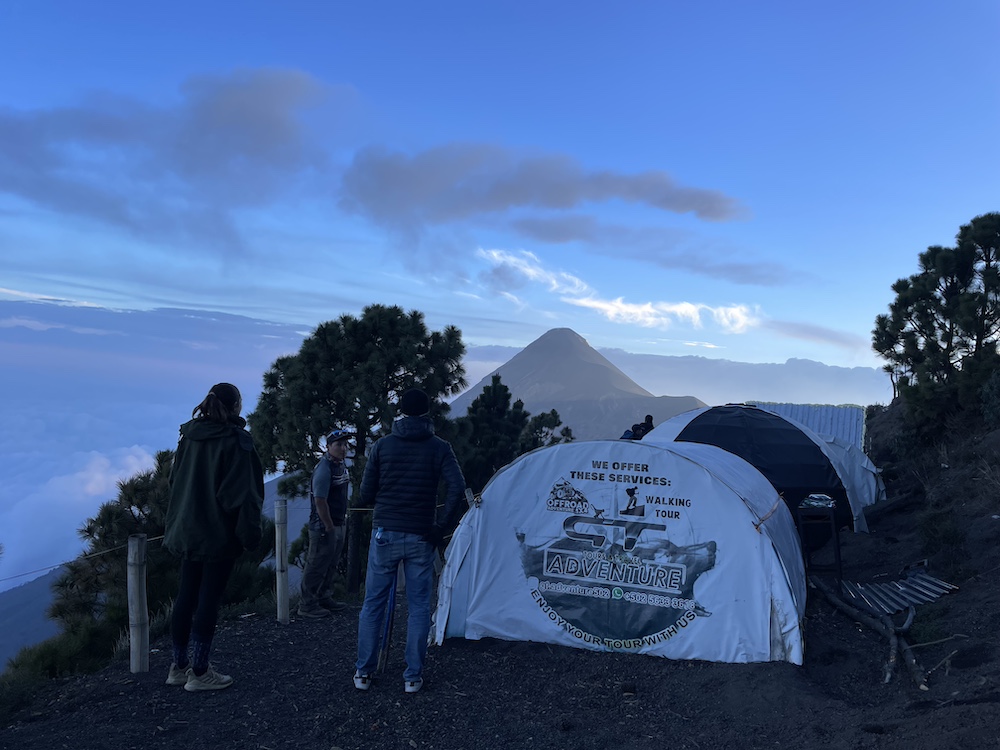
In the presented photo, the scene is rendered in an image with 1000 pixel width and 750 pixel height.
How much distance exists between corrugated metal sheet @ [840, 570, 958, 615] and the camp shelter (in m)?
1.76

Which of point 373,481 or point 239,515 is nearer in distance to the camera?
point 239,515

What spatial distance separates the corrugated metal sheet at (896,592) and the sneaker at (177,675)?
6.67 m

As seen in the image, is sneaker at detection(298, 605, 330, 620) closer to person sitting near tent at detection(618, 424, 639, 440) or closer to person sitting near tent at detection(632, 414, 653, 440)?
person sitting near tent at detection(618, 424, 639, 440)

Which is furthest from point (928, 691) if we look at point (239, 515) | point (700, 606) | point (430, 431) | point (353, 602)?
point (353, 602)

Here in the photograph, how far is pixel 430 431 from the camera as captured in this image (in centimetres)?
590

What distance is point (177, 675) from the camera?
5.81 metres

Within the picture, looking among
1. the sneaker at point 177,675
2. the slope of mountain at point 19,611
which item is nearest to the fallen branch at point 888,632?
the sneaker at point 177,675

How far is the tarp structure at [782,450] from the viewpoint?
47.0 ft

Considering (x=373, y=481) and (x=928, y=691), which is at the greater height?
(x=373, y=481)

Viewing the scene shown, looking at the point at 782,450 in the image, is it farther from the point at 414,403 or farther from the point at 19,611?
the point at 19,611

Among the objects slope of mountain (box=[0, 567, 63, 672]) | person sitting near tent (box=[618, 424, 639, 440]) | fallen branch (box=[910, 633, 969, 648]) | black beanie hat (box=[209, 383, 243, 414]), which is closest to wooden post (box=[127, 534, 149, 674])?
black beanie hat (box=[209, 383, 243, 414])

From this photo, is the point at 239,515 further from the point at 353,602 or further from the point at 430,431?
the point at 353,602

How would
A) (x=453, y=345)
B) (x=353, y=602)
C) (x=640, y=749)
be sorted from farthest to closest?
(x=453, y=345)
(x=353, y=602)
(x=640, y=749)

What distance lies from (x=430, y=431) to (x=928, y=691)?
409cm
